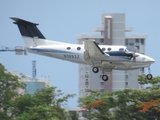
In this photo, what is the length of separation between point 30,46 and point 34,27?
2.45 metres

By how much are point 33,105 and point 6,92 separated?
6727 millimetres

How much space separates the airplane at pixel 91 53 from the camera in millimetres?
75562

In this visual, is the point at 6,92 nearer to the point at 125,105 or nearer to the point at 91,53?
→ the point at 125,105

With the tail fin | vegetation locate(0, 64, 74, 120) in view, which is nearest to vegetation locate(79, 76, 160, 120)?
vegetation locate(0, 64, 74, 120)

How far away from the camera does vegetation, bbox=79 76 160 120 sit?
86.6 m

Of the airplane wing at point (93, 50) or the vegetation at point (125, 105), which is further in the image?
the vegetation at point (125, 105)

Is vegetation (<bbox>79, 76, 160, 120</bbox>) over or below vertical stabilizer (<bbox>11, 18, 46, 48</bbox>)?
below

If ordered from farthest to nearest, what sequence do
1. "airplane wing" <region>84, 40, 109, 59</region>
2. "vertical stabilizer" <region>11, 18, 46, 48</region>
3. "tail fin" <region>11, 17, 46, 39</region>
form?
1. "tail fin" <region>11, 17, 46, 39</region>
2. "vertical stabilizer" <region>11, 18, 46, 48</region>
3. "airplane wing" <region>84, 40, 109, 59</region>

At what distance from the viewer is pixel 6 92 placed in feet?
298

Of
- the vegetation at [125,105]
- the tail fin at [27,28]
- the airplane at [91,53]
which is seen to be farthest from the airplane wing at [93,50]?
A: the vegetation at [125,105]

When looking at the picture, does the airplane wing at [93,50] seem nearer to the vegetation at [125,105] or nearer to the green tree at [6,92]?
the vegetation at [125,105]

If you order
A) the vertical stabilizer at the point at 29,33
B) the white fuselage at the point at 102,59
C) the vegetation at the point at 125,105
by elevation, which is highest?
the vertical stabilizer at the point at 29,33

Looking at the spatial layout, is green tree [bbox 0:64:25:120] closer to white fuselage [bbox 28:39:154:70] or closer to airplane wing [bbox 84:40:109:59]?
white fuselage [bbox 28:39:154:70]

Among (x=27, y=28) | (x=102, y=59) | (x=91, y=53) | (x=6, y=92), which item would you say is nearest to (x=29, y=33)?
(x=27, y=28)
